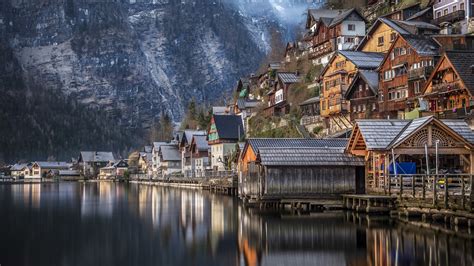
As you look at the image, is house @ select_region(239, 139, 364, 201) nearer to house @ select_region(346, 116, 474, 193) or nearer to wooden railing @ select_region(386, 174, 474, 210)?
house @ select_region(346, 116, 474, 193)

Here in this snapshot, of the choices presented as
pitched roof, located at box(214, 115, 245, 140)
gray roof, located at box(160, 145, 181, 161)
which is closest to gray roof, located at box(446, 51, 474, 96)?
pitched roof, located at box(214, 115, 245, 140)

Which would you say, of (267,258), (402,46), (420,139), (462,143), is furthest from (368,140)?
(402,46)

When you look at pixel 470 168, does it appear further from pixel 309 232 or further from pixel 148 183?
pixel 148 183

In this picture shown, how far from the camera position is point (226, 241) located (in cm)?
3269

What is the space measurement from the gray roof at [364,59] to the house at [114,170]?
108m

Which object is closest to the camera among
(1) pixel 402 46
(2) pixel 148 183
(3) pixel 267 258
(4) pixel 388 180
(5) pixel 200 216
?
(3) pixel 267 258

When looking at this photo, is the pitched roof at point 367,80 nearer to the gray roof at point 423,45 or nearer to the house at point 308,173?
the gray roof at point 423,45

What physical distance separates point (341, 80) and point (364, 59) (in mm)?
3841

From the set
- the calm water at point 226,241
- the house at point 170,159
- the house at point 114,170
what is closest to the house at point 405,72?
the calm water at point 226,241

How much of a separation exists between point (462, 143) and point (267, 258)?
2178 cm

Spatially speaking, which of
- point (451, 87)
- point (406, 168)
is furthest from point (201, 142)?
point (406, 168)

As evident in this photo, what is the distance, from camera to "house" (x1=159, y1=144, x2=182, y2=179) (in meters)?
137

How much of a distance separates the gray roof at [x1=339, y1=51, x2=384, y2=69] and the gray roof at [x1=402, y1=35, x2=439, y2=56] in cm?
952

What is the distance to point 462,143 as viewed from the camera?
1676 inches
